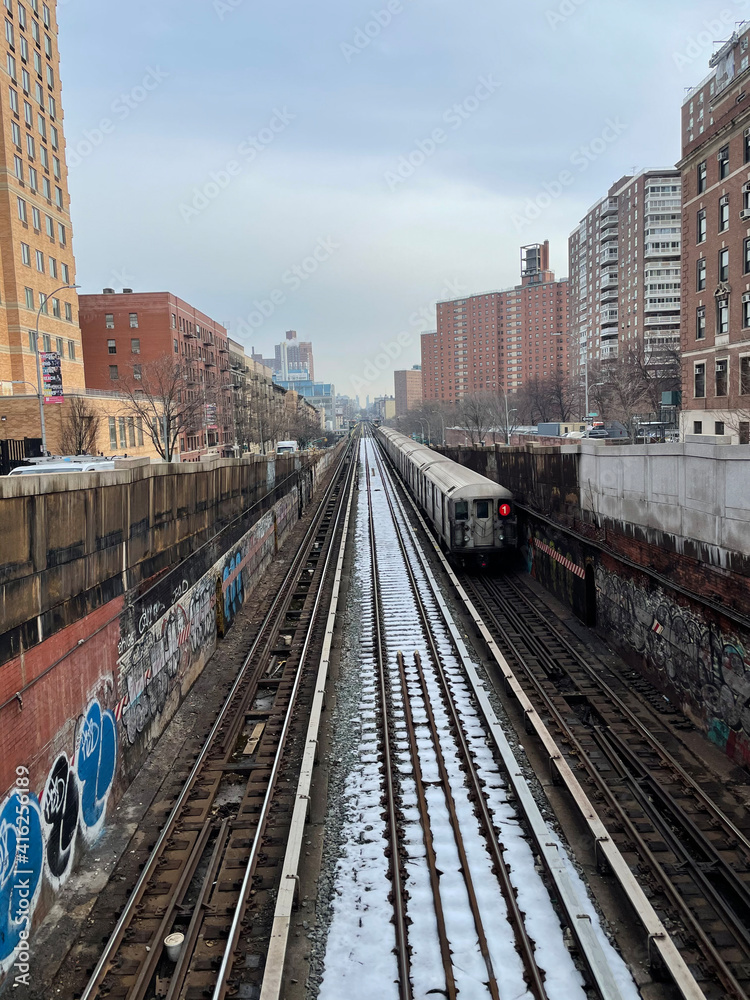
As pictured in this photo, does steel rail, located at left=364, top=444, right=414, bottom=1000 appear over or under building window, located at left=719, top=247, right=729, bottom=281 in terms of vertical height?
under

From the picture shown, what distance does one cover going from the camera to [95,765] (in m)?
8.24

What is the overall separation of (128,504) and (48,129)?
4841cm

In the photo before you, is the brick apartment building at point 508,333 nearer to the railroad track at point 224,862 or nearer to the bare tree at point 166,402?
the bare tree at point 166,402

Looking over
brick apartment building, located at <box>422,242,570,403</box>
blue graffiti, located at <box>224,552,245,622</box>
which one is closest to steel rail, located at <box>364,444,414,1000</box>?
blue graffiti, located at <box>224,552,245,622</box>

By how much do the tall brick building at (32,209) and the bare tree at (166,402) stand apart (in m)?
5.45

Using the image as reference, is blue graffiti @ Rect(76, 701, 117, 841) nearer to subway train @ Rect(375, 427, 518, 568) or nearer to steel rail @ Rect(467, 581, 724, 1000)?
steel rail @ Rect(467, 581, 724, 1000)

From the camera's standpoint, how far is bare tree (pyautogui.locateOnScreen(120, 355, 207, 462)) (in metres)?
37.7

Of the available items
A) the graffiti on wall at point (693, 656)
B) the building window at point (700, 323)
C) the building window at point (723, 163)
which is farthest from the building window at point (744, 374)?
the graffiti on wall at point (693, 656)

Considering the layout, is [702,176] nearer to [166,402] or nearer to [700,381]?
[700,381]

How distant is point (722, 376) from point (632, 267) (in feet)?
228

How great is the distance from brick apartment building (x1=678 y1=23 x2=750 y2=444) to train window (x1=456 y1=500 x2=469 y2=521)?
49.6 ft

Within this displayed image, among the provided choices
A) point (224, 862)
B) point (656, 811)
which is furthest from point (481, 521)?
point (224, 862)

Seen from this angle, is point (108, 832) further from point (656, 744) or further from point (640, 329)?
point (640, 329)

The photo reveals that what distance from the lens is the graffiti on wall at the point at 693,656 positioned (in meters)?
9.49
